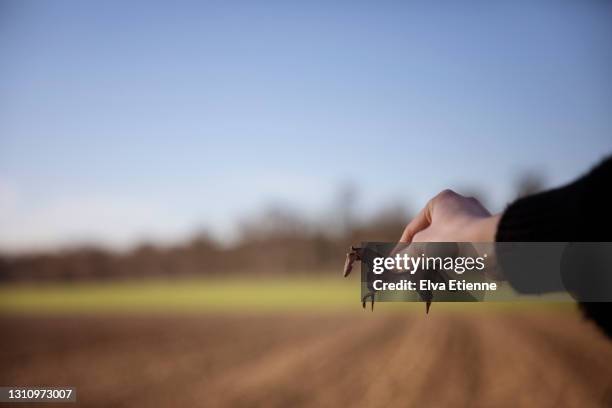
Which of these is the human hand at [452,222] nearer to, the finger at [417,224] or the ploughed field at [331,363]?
the finger at [417,224]

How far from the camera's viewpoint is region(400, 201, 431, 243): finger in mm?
875

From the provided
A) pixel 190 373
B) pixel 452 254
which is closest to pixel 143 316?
pixel 190 373

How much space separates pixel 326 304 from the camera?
16.3 metres

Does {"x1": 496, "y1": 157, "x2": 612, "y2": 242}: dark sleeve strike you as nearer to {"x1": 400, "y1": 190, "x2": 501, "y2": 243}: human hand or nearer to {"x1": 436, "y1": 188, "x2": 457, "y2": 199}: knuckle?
{"x1": 400, "y1": 190, "x2": 501, "y2": 243}: human hand

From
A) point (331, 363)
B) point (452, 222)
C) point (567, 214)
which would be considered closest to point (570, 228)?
point (567, 214)

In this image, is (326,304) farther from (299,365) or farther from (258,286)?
(299,365)

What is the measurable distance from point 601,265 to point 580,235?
0.07 metres

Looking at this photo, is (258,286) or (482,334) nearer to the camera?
(482,334)

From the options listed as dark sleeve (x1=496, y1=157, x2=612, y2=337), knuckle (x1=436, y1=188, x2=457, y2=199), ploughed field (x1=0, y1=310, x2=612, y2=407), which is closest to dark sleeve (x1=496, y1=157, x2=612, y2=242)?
dark sleeve (x1=496, y1=157, x2=612, y2=337)

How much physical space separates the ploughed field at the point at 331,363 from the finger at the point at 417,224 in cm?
537

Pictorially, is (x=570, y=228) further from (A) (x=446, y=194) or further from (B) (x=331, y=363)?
(B) (x=331, y=363)

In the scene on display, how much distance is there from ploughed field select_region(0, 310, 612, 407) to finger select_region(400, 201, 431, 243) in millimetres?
5366

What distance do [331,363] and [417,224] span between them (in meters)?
7.14

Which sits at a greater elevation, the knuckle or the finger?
the knuckle
